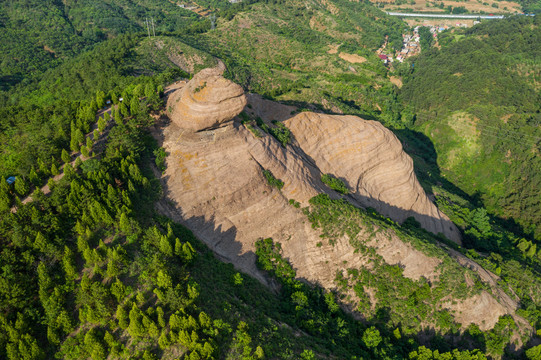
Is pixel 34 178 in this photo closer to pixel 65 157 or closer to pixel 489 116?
pixel 65 157

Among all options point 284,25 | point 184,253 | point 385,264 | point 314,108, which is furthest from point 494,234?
point 284,25

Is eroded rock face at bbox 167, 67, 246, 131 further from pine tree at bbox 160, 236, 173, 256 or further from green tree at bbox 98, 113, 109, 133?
pine tree at bbox 160, 236, 173, 256

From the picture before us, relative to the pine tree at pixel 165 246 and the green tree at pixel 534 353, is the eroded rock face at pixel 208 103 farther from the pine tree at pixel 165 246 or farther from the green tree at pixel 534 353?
the green tree at pixel 534 353

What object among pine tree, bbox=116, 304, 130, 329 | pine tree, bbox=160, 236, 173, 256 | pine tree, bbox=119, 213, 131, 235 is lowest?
pine tree, bbox=116, 304, 130, 329

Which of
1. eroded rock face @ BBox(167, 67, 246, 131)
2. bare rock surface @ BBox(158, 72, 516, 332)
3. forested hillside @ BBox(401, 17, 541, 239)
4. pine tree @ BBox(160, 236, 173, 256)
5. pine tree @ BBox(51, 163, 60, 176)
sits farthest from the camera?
forested hillside @ BBox(401, 17, 541, 239)

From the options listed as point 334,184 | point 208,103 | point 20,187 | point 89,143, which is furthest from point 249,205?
point 20,187

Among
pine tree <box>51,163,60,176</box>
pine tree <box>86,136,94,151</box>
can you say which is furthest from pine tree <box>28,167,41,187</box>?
pine tree <box>86,136,94,151</box>

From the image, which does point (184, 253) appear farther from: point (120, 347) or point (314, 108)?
point (314, 108)
